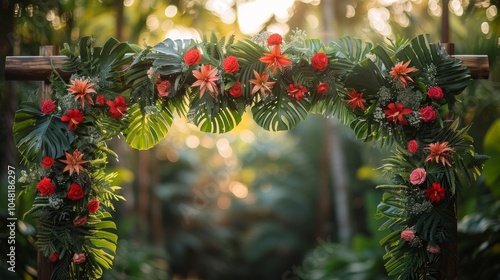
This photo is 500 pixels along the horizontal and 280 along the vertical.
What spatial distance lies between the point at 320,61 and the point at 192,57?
732 millimetres

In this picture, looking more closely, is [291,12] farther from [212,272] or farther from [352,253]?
[212,272]

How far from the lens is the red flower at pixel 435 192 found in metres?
3.16

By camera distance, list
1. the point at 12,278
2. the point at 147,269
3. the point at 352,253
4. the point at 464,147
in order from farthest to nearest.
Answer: the point at 352,253
the point at 147,269
the point at 12,278
the point at 464,147

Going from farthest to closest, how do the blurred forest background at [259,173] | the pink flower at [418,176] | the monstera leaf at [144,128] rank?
1. the blurred forest background at [259,173]
2. the monstera leaf at [144,128]
3. the pink flower at [418,176]

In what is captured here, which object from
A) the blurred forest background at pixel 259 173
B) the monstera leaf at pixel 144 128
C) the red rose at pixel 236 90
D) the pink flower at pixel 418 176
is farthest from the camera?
the blurred forest background at pixel 259 173

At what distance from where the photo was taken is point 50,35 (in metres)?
6.12

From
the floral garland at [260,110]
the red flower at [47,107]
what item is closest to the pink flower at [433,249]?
the floral garland at [260,110]

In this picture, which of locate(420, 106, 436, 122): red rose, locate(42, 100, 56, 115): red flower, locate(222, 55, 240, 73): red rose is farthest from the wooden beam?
locate(222, 55, 240, 73): red rose

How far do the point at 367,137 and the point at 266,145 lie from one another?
963 centimetres

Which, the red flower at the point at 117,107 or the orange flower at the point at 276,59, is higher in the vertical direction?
the orange flower at the point at 276,59

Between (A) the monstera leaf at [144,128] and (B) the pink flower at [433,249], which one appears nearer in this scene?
(B) the pink flower at [433,249]

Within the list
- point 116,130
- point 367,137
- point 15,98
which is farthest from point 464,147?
point 15,98

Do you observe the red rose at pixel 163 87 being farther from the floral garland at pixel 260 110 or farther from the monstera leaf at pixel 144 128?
the monstera leaf at pixel 144 128

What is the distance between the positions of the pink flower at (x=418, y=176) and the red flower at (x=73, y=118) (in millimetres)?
1930
